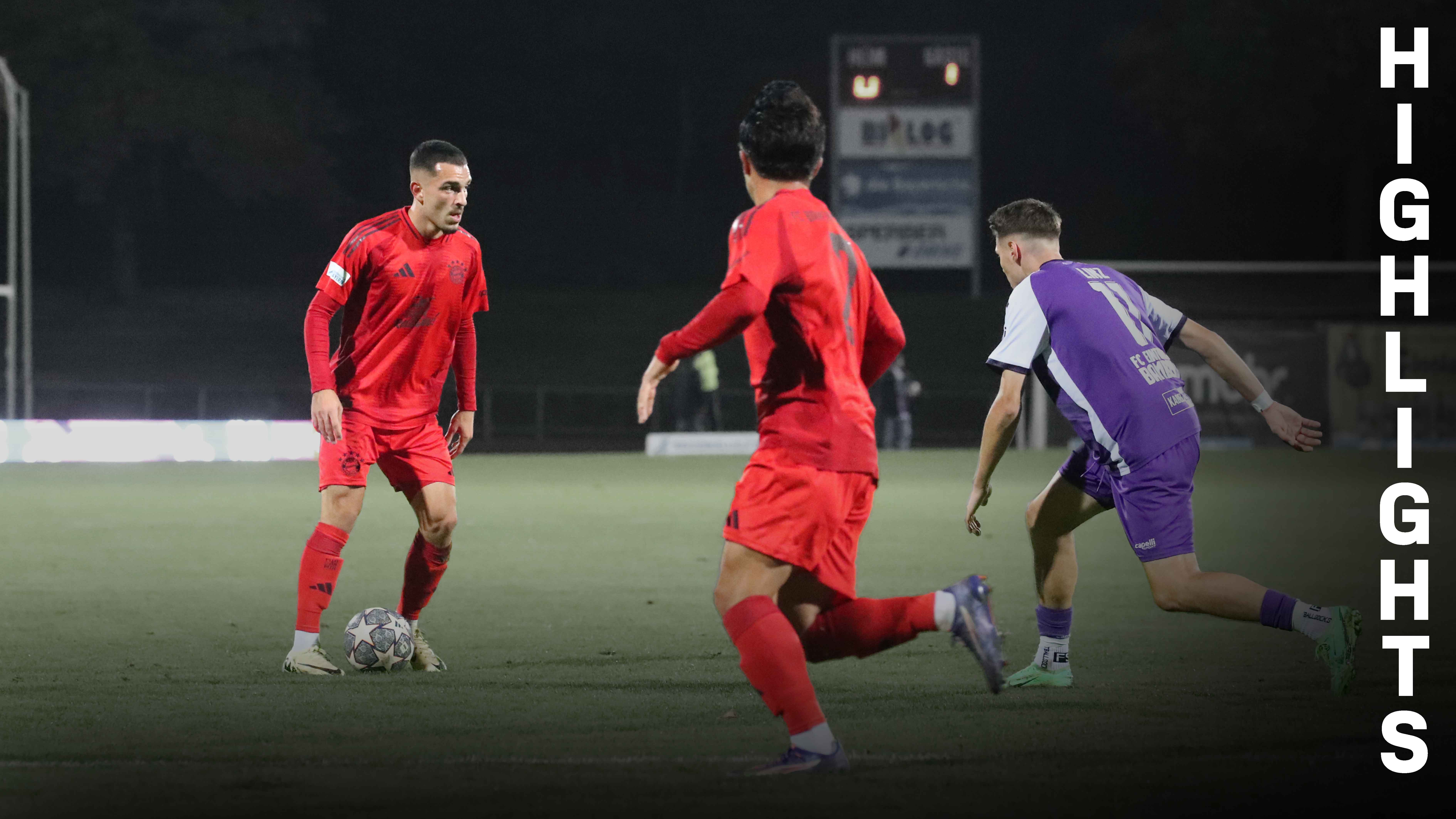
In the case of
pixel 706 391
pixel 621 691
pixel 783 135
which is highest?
pixel 783 135

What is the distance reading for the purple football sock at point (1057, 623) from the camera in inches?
262

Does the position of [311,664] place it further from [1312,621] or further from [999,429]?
[1312,621]

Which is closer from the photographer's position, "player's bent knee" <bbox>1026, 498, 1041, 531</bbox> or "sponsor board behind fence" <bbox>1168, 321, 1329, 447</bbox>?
"player's bent knee" <bbox>1026, 498, 1041, 531</bbox>

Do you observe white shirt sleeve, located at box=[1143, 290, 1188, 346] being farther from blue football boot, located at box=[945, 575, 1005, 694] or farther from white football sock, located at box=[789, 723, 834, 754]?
white football sock, located at box=[789, 723, 834, 754]

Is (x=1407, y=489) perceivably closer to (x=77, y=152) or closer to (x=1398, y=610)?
(x=1398, y=610)

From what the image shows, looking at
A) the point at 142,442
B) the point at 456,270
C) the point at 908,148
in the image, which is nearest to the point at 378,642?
the point at 456,270

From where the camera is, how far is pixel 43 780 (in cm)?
495

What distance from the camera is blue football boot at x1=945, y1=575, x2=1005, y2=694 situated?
16.7ft

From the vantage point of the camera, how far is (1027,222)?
21.1 feet

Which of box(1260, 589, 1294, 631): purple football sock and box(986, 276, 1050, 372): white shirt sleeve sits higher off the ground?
box(986, 276, 1050, 372): white shirt sleeve

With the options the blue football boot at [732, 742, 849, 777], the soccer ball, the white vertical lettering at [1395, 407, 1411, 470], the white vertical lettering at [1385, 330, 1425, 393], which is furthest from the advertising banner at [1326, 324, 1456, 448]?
the blue football boot at [732, 742, 849, 777]

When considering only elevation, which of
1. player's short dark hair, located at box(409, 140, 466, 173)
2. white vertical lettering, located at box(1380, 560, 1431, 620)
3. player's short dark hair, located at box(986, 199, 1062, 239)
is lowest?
white vertical lettering, located at box(1380, 560, 1431, 620)

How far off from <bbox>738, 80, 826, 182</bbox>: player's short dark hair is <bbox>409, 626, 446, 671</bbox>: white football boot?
287 cm

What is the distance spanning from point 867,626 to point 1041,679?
5.50 ft
